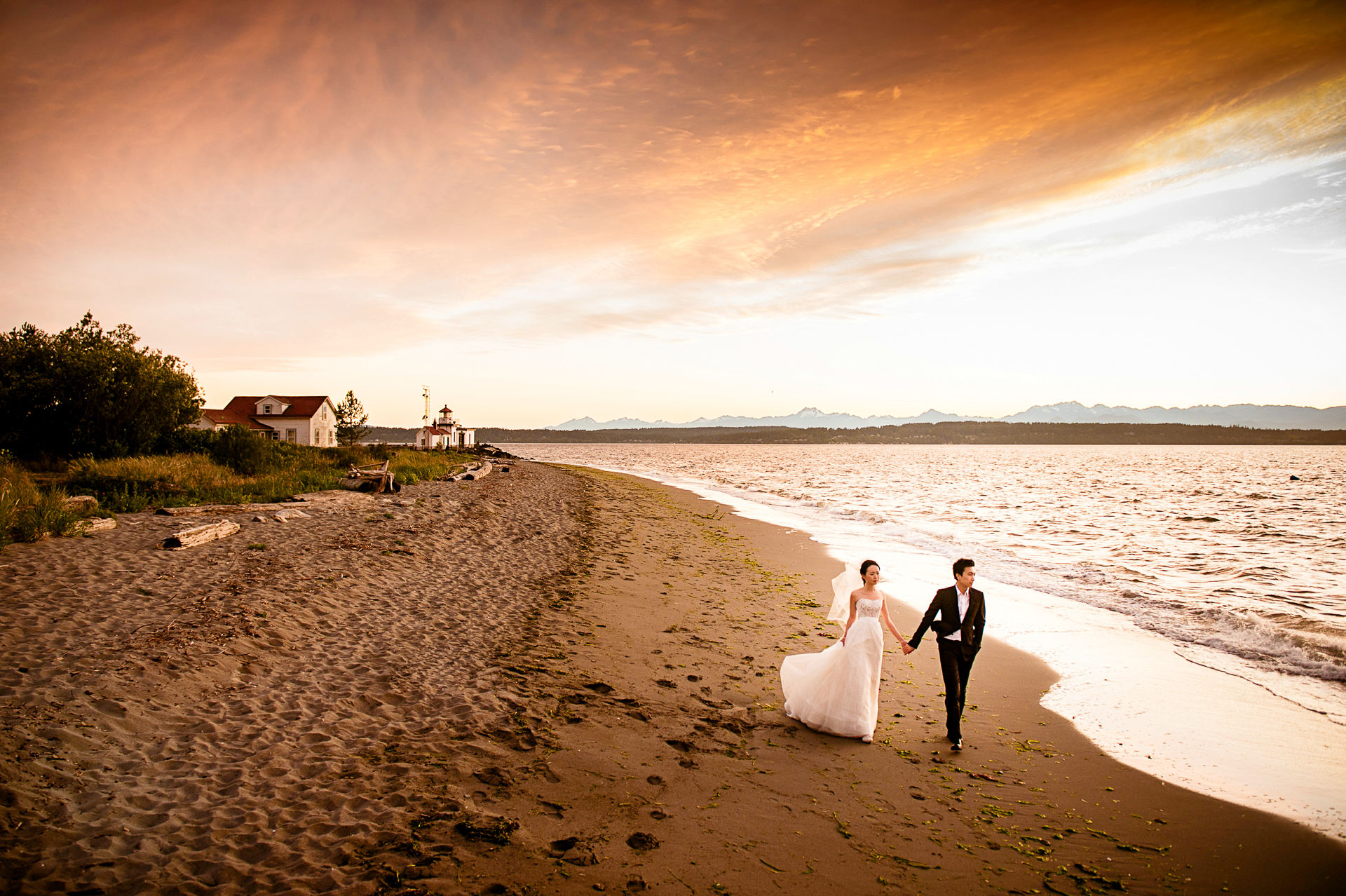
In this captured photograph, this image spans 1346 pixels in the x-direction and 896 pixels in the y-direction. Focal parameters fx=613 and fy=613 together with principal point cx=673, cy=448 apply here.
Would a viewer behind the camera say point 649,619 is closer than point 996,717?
No

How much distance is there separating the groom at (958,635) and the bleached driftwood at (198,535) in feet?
44.3

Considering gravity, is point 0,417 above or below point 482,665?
above

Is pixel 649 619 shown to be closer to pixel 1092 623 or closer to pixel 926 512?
pixel 1092 623

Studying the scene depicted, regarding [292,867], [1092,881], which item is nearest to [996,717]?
[1092,881]

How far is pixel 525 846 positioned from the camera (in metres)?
4.66

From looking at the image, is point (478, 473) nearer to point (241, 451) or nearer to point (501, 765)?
point (241, 451)

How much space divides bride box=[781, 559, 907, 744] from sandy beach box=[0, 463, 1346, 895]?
23 cm

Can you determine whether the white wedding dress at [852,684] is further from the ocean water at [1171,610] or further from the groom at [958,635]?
the ocean water at [1171,610]

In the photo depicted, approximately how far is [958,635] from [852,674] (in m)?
1.26

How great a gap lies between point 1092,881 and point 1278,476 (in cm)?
9098

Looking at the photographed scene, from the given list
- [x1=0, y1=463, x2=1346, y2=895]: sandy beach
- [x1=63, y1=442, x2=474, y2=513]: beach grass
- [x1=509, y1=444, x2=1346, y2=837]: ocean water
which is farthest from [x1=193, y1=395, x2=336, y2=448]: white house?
[x1=0, y1=463, x2=1346, y2=895]: sandy beach

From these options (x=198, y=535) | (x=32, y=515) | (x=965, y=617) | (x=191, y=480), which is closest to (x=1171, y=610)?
(x=965, y=617)

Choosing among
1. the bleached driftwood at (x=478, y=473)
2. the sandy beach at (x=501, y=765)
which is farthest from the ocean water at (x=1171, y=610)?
the bleached driftwood at (x=478, y=473)

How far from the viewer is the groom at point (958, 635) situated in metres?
6.89
